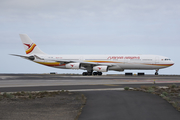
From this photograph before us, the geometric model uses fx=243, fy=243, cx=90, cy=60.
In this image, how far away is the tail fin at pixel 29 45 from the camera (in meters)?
63.3

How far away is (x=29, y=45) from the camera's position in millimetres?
63438

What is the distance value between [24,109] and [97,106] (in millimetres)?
3411

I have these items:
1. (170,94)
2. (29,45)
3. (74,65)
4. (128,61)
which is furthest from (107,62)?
(170,94)

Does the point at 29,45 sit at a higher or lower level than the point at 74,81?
higher

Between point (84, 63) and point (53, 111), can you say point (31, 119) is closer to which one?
point (53, 111)

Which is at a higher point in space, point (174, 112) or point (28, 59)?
point (28, 59)

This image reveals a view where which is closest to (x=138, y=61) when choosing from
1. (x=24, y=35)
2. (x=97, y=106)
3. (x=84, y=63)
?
(x=84, y=63)

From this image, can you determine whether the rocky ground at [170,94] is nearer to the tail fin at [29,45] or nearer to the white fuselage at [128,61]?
the white fuselage at [128,61]

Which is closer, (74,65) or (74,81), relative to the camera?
(74,81)

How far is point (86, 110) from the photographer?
420 inches

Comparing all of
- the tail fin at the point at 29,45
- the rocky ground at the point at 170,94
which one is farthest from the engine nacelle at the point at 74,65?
the rocky ground at the point at 170,94

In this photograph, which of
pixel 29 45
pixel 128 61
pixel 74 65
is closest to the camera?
pixel 128 61

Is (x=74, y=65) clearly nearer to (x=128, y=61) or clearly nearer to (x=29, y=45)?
(x=128, y=61)

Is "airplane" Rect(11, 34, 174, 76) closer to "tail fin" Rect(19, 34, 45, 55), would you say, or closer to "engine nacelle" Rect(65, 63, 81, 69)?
"engine nacelle" Rect(65, 63, 81, 69)
